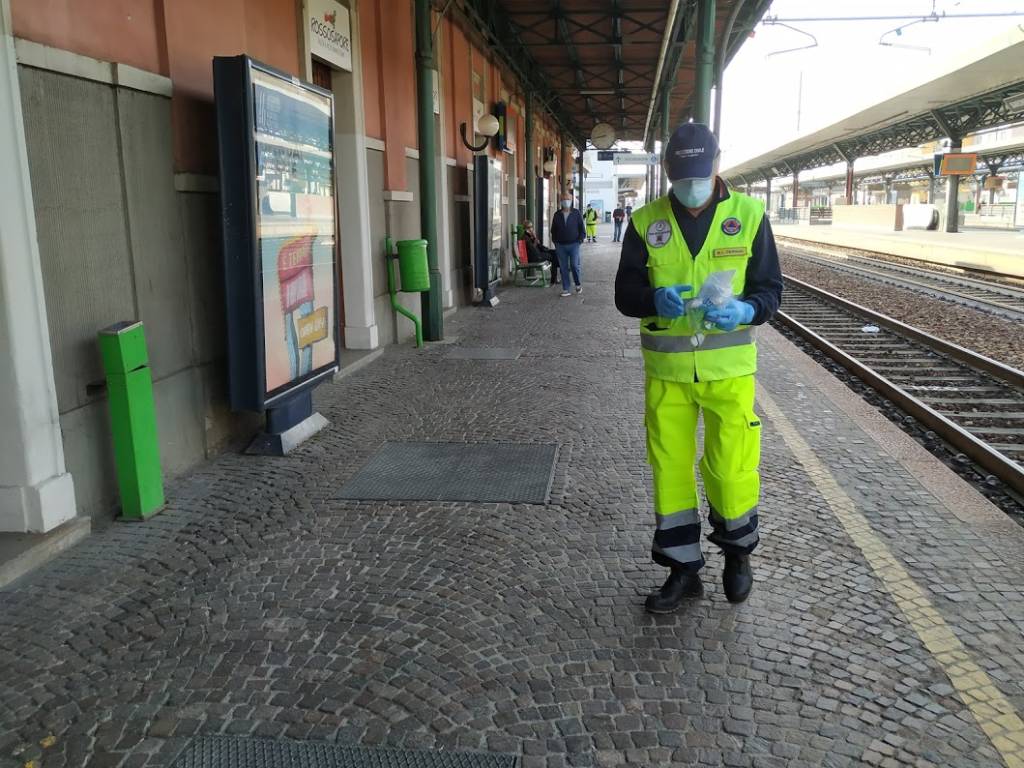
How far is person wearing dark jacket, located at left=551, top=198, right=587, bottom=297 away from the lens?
16716 millimetres

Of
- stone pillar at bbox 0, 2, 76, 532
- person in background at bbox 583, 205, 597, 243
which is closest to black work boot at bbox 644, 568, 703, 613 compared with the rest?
stone pillar at bbox 0, 2, 76, 532

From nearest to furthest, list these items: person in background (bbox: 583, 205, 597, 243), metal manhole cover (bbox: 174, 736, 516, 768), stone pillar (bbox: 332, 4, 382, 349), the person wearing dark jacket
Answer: metal manhole cover (bbox: 174, 736, 516, 768) < stone pillar (bbox: 332, 4, 382, 349) < the person wearing dark jacket < person in background (bbox: 583, 205, 597, 243)

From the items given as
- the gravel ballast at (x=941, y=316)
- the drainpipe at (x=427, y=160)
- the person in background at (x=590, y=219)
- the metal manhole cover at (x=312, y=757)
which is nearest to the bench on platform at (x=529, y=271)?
the gravel ballast at (x=941, y=316)

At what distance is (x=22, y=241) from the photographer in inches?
160

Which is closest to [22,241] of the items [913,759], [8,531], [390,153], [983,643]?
[8,531]

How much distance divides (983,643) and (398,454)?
3798 mm

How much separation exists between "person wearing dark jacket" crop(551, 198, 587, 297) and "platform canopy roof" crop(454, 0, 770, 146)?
3.57 metres

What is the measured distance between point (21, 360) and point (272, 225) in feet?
6.51

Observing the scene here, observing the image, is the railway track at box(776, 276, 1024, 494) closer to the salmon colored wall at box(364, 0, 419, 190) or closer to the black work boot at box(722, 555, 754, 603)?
the black work boot at box(722, 555, 754, 603)

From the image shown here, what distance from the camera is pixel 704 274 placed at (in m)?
3.52

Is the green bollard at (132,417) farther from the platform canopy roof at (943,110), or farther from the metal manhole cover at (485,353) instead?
the platform canopy roof at (943,110)

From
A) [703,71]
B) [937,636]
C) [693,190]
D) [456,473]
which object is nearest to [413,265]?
[456,473]

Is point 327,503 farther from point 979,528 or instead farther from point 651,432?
point 979,528

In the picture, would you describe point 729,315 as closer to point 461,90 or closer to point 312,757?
point 312,757
